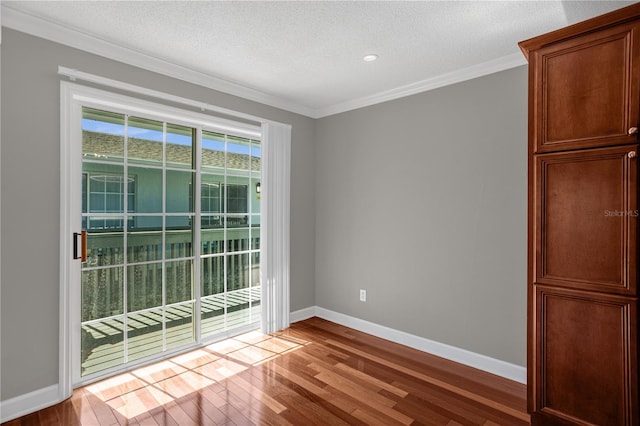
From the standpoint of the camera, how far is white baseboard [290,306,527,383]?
2.70 meters

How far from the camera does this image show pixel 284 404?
7.63 ft

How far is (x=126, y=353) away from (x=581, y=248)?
3389mm

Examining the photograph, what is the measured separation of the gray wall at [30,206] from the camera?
2113mm

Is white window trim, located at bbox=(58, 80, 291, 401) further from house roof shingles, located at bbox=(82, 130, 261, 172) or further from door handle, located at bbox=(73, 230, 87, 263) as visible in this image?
house roof shingles, located at bbox=(82, 130, 261, 172)

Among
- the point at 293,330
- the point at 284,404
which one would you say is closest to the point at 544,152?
the point at 284,404

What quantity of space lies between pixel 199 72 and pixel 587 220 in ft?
10.3

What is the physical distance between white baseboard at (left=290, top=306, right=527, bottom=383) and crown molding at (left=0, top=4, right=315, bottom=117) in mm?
2643

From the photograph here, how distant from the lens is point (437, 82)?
3092 mm

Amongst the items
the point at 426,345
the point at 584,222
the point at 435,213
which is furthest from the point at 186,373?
the point at 584,222

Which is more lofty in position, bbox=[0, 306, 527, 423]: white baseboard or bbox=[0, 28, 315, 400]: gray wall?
bbox=[0, 28, 315, 400]: gray wall

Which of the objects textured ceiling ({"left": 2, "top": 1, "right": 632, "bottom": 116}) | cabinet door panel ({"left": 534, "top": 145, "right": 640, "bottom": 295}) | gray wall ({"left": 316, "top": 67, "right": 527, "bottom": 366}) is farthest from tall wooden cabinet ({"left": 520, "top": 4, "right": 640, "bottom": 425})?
gray wall ({"left": 316, "top": 67, "right": 527, "bottom": 366})

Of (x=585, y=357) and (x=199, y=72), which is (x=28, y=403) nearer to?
(x=199, y=72)

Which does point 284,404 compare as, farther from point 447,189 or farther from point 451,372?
point 447,189

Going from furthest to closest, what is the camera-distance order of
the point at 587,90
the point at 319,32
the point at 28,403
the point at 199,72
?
the point at 199,72
the point at 319,32
the point at 28,403
the point at 587,90
